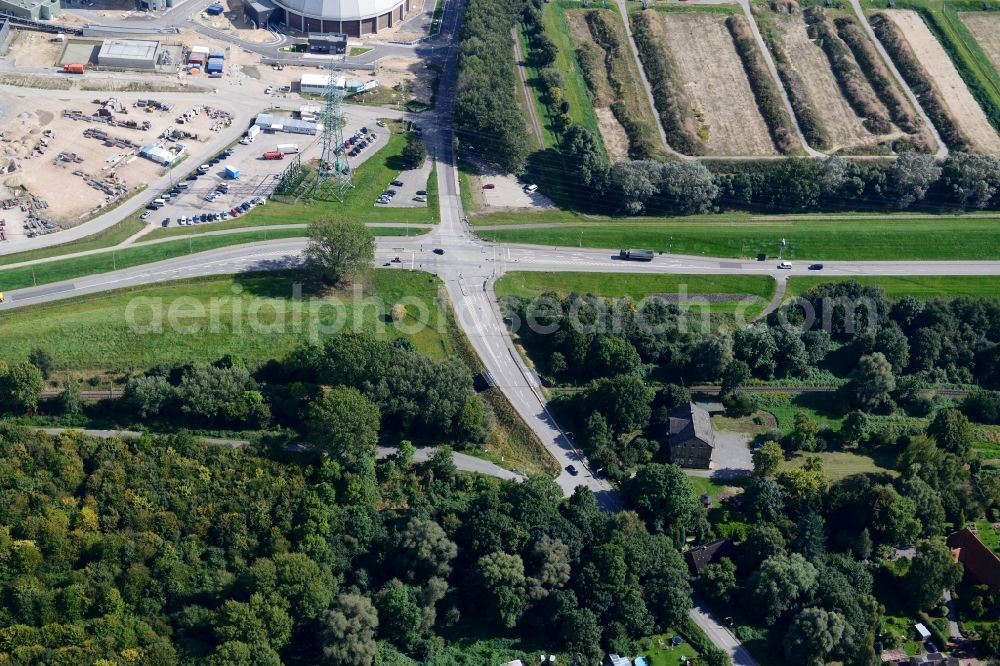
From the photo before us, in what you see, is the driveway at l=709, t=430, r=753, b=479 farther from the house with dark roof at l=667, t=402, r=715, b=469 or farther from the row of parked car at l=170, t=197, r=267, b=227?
the row of parked car at l=170, t=197, r=267, b=227

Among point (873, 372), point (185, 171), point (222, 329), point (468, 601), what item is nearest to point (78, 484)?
point (222, 329)

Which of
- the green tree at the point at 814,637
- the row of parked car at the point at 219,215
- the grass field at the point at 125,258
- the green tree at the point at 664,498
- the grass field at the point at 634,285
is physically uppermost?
the row of parked car at the point at 219,215

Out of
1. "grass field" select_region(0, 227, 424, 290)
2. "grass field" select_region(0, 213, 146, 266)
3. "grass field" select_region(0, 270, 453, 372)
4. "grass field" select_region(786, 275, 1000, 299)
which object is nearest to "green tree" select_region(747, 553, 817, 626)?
"grass field" select_region(0, 270, 453, 372)

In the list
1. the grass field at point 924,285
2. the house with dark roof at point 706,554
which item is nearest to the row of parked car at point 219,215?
Answer: the grass field at point 924,285

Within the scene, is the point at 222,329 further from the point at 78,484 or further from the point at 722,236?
the point at 722,236

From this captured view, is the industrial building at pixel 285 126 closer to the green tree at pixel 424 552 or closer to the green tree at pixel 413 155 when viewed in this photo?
the green tree at pixel 413 155

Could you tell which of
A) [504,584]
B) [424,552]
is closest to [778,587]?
[504,584]
